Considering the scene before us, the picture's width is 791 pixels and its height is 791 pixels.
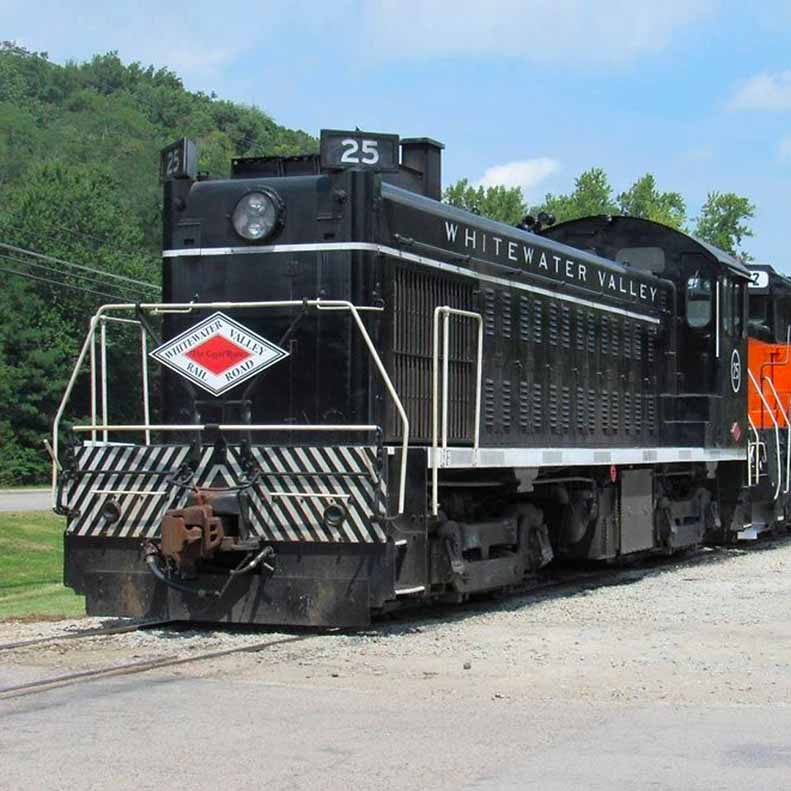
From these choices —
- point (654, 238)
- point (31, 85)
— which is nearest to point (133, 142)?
point (31, 85)

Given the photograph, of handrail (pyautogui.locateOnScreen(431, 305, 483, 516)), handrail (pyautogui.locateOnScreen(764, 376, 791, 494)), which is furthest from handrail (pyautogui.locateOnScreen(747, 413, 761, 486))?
handrail (pyautogui.locateOnScreen(431, 305, 483, 516))

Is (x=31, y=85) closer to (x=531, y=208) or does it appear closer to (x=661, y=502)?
(x=531, y=208)

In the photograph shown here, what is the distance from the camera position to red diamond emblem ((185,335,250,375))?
33.3 ft

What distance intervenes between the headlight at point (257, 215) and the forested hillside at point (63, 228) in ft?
117

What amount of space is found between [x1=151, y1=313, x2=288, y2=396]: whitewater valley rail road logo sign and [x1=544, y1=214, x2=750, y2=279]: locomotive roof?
6753 millimetres

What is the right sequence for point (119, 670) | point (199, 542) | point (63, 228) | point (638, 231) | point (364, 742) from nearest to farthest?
point (364, 742) < point (119, 670) < point (199, 542) < point (638, 231) < point (63, 228)

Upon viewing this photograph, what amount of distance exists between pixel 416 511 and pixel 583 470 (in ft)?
13.1

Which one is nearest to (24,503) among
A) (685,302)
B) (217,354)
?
(685,302)

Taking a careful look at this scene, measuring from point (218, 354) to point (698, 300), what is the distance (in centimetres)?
788

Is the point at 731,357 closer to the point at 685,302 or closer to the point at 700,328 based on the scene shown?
the point at 700,328

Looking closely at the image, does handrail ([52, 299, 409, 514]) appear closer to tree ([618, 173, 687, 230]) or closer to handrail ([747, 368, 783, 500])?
handrail ([747, 368, 783, 500])

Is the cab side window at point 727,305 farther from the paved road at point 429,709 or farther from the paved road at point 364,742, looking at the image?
the paved road at point 364,742

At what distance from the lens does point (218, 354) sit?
10.2m

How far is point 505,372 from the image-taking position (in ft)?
39.3
